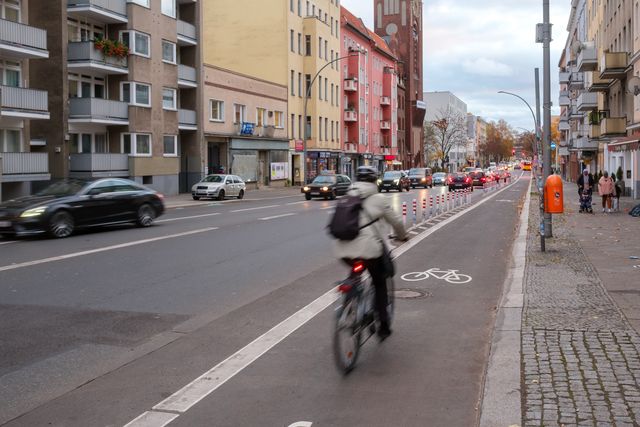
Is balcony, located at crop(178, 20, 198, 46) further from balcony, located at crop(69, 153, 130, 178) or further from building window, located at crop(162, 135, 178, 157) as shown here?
balcony, located at crop(69, 153, 130, 178)

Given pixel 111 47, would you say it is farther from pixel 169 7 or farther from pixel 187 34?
pixel 187 34

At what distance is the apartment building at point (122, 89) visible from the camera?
33.9 metres

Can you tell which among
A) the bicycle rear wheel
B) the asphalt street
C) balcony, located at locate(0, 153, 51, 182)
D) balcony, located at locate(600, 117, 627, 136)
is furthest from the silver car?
the bicycle rear wheel

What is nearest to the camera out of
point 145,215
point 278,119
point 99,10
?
point 145,215

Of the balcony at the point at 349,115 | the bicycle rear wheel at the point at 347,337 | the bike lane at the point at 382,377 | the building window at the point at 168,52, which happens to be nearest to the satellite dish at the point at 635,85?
the building window at the point at 168,52

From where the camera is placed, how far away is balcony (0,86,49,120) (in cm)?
2892

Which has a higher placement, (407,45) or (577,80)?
(407,45)

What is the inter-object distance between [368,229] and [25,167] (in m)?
27.4

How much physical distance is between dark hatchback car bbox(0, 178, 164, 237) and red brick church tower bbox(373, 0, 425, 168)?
83825 mm

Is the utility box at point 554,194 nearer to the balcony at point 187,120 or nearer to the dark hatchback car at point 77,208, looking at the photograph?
the dark hatchback car at point 77,208

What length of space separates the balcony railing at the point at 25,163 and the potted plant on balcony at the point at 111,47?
22.7ft

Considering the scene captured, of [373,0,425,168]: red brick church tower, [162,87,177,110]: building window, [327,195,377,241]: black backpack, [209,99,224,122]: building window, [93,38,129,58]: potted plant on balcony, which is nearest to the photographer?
[327,195,377,241]: black backpack

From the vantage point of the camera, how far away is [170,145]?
41.6 m

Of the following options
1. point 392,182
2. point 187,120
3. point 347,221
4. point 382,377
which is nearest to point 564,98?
point 392,182
